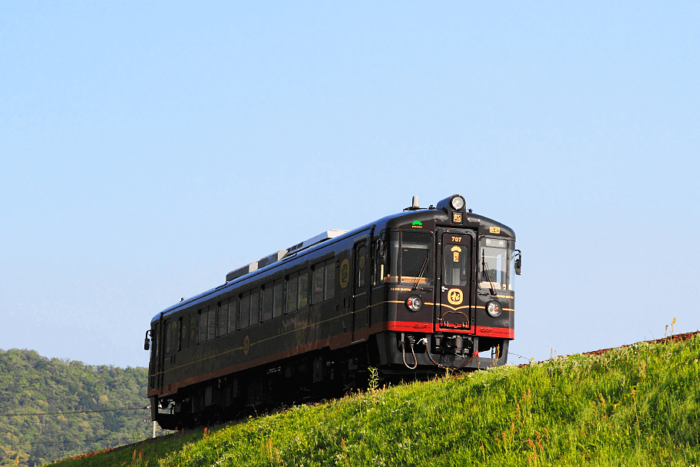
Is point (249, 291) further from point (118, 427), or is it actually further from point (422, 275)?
point (118, 427)

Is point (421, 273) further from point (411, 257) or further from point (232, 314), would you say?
point (232, 314)

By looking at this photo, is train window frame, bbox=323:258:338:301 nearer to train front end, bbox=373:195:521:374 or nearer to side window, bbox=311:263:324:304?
side window, bbox=311:263:324:304

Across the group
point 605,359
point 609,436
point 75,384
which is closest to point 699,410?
point 609,436

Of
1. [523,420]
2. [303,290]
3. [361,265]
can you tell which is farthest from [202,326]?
[523,420]

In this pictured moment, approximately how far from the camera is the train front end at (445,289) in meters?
19.1

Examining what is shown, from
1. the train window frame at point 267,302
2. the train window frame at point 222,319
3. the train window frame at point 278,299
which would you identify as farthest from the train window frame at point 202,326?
the train window frame at point 278,299

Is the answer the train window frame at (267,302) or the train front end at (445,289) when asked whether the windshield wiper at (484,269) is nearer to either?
the train front end at (445,289)

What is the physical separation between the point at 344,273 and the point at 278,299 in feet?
11.9

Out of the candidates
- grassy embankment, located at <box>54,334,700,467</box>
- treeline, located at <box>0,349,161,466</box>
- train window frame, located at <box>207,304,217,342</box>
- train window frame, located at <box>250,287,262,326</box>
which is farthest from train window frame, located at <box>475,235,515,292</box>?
treeline, located at <box>0,349,161,466</box>

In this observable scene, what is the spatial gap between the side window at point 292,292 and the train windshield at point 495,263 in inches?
187

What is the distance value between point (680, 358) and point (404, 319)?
241 inches

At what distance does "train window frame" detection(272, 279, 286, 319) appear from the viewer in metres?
23.6

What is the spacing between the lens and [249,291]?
1009 inches

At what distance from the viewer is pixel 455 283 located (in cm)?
1972
